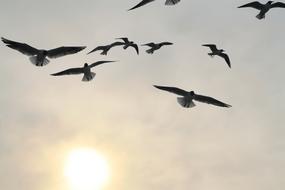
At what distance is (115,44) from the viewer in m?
45.2

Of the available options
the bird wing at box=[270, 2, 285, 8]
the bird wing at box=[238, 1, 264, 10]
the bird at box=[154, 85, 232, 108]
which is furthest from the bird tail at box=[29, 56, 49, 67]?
the bird wing at box=[270, 2, 285, 8]

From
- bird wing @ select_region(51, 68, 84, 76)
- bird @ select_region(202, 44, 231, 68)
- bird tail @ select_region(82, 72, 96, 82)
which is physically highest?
bird @ select_region(202, 44, 231, 68)

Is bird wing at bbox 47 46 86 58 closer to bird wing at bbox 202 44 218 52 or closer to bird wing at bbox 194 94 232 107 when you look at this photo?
bird wing at bbox 194 94 232 107

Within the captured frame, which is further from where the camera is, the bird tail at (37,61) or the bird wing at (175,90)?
the bird wing at (175,90)

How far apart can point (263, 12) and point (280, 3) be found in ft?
4.24

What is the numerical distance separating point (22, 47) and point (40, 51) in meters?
1.11

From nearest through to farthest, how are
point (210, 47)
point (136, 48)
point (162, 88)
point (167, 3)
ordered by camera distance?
1. point (167, 3)
2. point (162, 88)
3. point (210, 47)
4. point (136, 48)

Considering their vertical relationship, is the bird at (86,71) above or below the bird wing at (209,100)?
above

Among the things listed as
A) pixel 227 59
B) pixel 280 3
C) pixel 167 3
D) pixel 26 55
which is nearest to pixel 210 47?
pixel 227 59

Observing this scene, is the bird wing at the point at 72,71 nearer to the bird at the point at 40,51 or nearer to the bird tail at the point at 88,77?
the bird tail at the point at 88,77

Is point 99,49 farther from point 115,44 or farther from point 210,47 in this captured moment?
point 210,47

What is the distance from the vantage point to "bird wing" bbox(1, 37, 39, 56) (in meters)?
36.7

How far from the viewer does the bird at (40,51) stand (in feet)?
121

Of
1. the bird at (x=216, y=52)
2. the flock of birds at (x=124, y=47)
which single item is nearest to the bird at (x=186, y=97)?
the flock of birds at (x=124, y=47)
